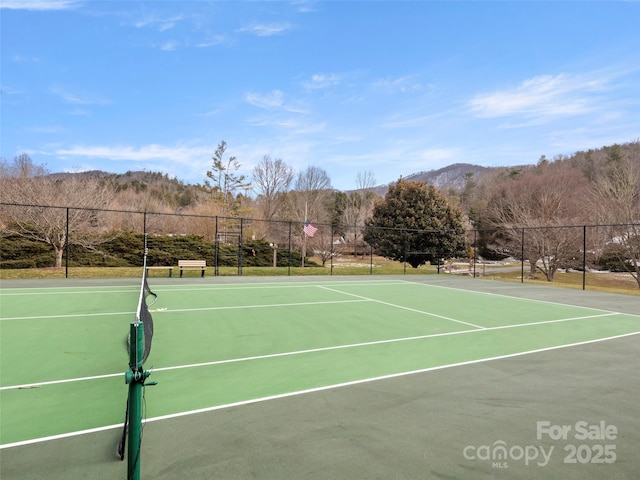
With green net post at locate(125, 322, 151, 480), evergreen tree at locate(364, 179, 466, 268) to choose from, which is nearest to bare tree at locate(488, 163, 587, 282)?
evergreen tree at locate(364, 179, 466, 268)

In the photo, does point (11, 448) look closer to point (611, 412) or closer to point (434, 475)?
point (434, 475)

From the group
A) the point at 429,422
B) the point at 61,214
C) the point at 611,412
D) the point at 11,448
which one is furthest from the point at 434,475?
the point at 61,214

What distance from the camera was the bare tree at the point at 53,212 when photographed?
1745 centimetres

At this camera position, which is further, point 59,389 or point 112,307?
point 112,307

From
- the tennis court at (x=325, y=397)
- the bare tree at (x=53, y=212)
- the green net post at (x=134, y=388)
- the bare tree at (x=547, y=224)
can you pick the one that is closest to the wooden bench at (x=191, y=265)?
the bare tree at (x=53, y=212)

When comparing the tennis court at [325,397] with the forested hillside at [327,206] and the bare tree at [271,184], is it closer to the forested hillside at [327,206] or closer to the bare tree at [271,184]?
the forested hillside at [327,206]

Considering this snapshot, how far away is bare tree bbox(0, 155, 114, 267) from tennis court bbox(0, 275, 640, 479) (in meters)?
12.3

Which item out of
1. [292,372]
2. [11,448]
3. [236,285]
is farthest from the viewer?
[236,285]

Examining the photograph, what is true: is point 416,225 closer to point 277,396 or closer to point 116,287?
point 116,287

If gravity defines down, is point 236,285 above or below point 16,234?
below

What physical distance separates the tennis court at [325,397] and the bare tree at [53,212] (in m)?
12.3

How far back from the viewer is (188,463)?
95.8 inches

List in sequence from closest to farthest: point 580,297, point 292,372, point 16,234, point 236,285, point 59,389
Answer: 1. point 59,389
2. point 292,372
3. point 580,297
4. point 236,285
5. point 16,234

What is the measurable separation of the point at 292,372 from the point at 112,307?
576 cm
